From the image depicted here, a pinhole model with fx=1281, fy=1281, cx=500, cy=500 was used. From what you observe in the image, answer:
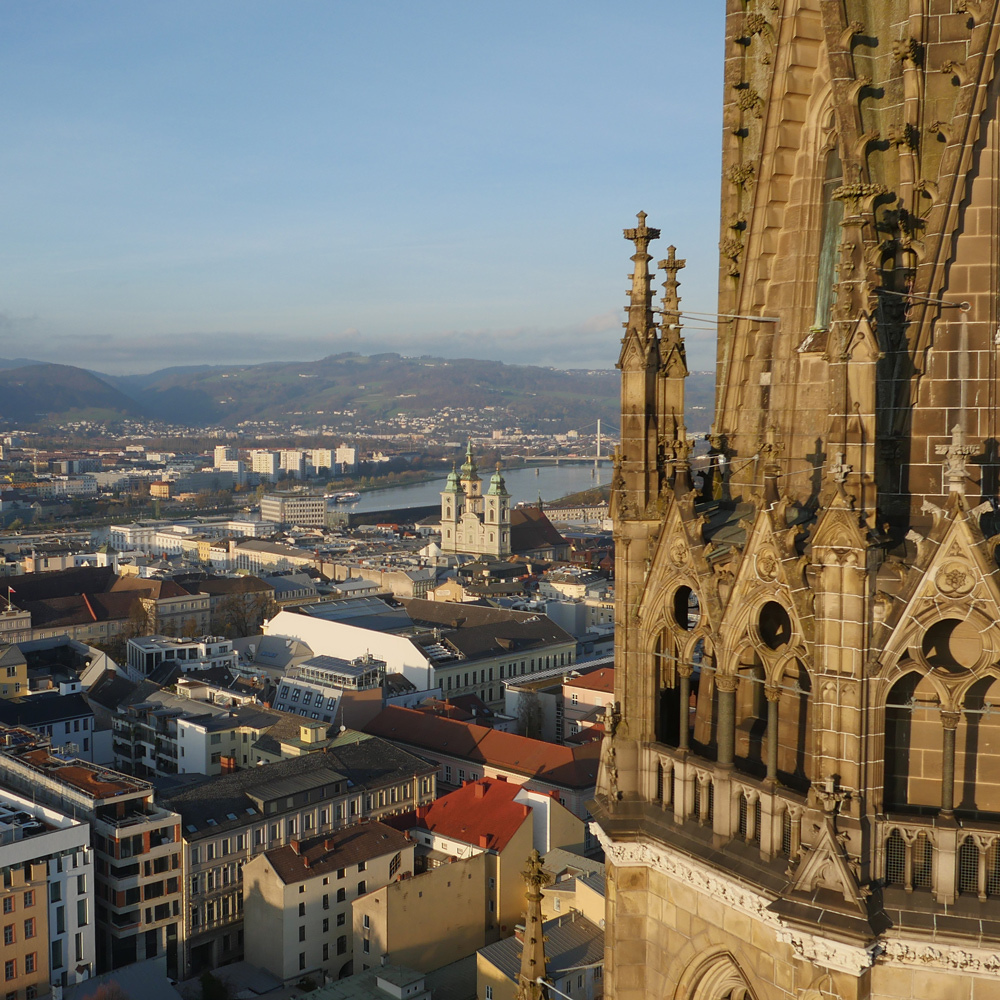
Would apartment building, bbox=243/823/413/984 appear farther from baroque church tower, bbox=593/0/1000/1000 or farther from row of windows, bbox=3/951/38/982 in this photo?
baroque church tower, bbox=593/0/1000/1000

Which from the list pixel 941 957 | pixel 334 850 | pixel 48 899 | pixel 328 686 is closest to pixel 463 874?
pixel 334 850

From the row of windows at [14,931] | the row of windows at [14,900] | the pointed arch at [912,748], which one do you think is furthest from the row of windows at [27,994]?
the pointed arch at [912,748]

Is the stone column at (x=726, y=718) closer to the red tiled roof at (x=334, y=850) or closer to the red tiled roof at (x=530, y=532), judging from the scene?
the red tiled roof at (x=334, y=850)

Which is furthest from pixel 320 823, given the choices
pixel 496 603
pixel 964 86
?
pixel 496 603

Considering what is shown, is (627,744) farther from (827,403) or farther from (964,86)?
(964,86)

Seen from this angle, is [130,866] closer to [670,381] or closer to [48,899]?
[48,899]
